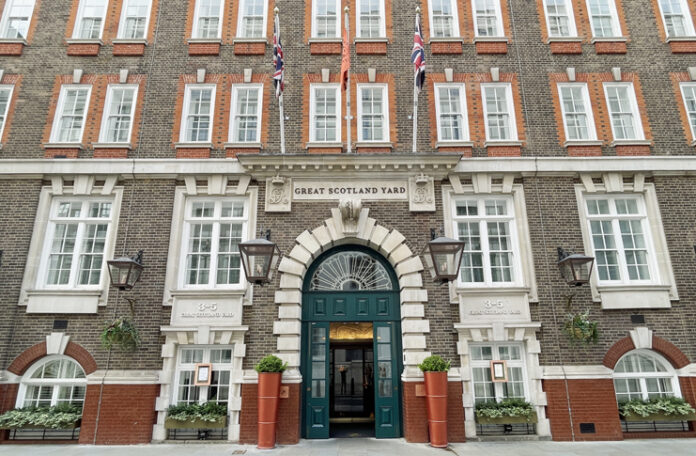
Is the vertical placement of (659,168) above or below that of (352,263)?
above

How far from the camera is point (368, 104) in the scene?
12594 millimetres

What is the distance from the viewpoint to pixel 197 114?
1248 centimetres

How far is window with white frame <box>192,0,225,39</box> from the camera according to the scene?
43.8 feet

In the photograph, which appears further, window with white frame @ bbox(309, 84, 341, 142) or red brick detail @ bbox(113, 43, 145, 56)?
red brick detail @ bbox(113, 43, 145, 56)

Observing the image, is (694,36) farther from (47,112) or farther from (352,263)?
(47,112)

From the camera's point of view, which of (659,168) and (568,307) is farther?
(659,168)

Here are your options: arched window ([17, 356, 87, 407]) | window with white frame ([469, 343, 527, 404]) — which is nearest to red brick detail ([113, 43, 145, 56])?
arched window ([17, 356, 87, 407])

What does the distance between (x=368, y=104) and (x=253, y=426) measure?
9.36 metres

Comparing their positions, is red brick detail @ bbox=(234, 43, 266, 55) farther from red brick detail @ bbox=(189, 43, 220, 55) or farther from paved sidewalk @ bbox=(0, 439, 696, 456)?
paved sidewalk @ bbox=(0, 439, 696, 456)

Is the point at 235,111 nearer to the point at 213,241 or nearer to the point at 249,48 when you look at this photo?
the point at 249,48

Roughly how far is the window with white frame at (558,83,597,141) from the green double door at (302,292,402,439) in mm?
7260

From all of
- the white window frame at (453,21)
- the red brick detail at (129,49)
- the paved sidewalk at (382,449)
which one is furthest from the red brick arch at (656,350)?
the red brick detail at (129,49)

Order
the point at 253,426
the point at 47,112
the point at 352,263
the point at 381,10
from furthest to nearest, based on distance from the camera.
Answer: the point at 381,10, the point at 47,112, the point at 352,263, the point at 253,426

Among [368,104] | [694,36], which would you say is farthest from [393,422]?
[694,36]
